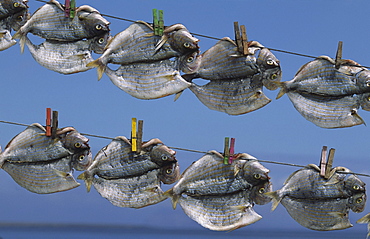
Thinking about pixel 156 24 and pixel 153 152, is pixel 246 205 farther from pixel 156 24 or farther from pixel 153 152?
pixel 156 24

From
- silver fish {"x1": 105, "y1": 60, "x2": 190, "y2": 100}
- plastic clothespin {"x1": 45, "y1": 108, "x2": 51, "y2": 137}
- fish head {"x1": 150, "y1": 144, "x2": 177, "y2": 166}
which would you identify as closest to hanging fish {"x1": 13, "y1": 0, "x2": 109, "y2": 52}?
silver fish {"x1": 105, "y1": 60, "x2": 190, "y2": 100}

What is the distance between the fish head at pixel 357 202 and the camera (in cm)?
709

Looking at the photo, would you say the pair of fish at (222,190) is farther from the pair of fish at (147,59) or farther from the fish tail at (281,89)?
the pair of fish at (147,59)

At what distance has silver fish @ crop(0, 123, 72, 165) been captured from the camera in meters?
7.19

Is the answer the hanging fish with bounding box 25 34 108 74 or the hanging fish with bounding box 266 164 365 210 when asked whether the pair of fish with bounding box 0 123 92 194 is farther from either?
the hanging fish with bounding box 266 164 365 210

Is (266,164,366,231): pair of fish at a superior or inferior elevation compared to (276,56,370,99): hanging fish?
inferior

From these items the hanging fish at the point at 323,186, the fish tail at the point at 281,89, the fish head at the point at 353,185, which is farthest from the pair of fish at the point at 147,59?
the fish head at the point at 353,185

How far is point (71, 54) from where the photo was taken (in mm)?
7254

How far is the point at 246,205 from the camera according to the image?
706 centimetres

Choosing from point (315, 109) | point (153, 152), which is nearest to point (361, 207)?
point (315, 109)

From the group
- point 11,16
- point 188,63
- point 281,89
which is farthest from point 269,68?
point 11,16

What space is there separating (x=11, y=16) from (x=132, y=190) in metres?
1.52

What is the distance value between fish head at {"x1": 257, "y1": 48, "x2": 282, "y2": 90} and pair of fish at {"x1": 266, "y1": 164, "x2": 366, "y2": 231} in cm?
61

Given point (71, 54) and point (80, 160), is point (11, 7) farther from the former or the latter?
point (80, 160)
